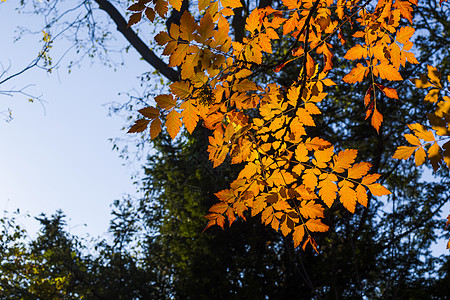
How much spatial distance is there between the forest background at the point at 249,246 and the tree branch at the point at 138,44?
883mm

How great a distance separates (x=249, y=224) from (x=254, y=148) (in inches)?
150

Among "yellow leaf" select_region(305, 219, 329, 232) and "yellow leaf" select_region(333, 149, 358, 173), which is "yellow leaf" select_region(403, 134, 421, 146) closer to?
"yellow leaf" select_region(333, 149, 358, 173)

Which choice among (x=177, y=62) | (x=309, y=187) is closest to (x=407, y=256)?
(x=309, y=187)

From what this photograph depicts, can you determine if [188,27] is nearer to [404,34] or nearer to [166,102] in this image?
[166,102]

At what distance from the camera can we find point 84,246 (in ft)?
24.5

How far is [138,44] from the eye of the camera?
7809 mm

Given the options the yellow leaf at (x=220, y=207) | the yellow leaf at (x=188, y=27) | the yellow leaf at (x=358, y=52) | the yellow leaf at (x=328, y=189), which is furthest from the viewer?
the yellow leaf at (x=358, y=52)

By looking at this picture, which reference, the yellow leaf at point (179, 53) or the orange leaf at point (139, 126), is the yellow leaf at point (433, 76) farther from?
the orange leaf at point (139, 126)

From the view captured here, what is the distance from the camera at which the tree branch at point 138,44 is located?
7439mm

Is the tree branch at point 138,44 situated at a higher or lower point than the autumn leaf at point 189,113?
higher

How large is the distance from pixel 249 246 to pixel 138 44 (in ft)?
13.2

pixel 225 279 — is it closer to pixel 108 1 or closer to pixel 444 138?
pixel 444 138

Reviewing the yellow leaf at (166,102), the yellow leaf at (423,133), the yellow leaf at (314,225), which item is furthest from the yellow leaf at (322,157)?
the yellow leaf at (166,102)

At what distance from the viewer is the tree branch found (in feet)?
24.4
